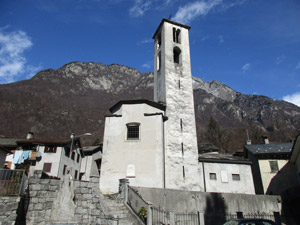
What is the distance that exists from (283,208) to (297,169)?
572cm

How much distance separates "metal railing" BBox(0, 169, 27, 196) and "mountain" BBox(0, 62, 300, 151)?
39339mm

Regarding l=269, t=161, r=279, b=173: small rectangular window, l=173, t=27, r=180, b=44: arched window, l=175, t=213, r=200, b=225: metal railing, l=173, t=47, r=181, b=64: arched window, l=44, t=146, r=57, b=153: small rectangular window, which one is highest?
l=173, t=27, r=180, b=44: arched window

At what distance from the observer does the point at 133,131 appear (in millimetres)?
19141

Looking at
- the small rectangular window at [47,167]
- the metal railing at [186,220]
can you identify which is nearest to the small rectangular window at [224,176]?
the metal railing at [186,220]

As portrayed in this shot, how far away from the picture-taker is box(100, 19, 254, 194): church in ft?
57.2

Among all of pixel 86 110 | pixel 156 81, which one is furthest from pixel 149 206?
pixel 86 110

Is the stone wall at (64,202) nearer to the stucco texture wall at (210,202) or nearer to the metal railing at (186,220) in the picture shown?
the stucco texture wall at (210,202)

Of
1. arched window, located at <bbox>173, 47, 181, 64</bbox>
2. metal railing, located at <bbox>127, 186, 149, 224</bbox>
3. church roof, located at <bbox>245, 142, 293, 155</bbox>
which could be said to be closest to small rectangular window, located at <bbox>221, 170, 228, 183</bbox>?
church roof, located at <bbox>245, 142, 293, 155</bbox>

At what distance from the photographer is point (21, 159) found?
25.1 metres

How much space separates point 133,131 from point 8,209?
10403mm

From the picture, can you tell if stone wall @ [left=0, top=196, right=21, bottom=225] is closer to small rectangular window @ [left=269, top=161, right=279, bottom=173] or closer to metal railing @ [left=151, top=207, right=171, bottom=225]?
metal railing @ [left=151, top=207, right=171, bottom=225]

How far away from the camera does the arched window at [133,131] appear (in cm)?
1888

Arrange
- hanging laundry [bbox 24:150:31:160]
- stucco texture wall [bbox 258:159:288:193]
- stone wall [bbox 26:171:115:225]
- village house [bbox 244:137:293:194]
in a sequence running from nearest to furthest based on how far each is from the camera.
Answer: stone wall [bbox 26:171:115:225] < stucco texture wall [bbox 258:159:288:193] < village house [bbox 244:137:293:194] < hanging laundry [bbox 24:150:31:160]

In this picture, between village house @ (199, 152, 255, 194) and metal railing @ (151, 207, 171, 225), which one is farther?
village house @ (199, 152, 255, 194)
